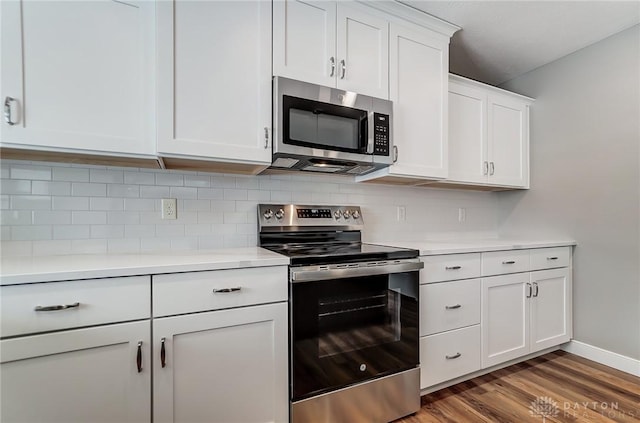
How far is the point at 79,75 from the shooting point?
4.25 feet

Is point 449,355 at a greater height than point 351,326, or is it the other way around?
point 351,326

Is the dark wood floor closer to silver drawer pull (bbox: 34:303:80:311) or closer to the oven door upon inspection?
the oven door

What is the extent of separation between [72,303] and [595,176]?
3.36 metres

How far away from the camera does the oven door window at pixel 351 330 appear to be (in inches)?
56.7

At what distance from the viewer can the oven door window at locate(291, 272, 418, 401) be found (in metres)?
1.44

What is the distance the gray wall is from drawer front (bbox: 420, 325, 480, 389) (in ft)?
3.81

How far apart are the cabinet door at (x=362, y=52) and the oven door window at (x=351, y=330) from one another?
1.13 m

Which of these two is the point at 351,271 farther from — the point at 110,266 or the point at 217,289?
the point at 110,266

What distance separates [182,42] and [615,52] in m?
3.00

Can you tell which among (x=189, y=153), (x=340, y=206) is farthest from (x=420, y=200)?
(x=189, y=153)

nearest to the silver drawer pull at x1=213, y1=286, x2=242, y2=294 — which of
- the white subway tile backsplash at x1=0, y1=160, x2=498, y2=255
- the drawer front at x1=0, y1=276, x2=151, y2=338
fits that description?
the drawer front at x1=0, y1=276, x2=151, y2=338

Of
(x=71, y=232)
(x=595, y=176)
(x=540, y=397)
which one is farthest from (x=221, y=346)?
(x=595, y=176)

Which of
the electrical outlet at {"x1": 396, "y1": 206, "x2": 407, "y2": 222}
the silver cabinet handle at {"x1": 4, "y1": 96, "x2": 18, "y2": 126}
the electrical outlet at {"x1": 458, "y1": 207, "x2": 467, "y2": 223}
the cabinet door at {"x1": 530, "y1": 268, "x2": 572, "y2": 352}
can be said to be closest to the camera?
the silver cabinet handle at {"x1": 4, "y1": 96, "x2": 18, "y2": 126}

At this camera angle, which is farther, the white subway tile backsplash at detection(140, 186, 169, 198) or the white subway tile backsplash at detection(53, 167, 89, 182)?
the white subway tile backsplash at detection(140, 186, 169, 198)
